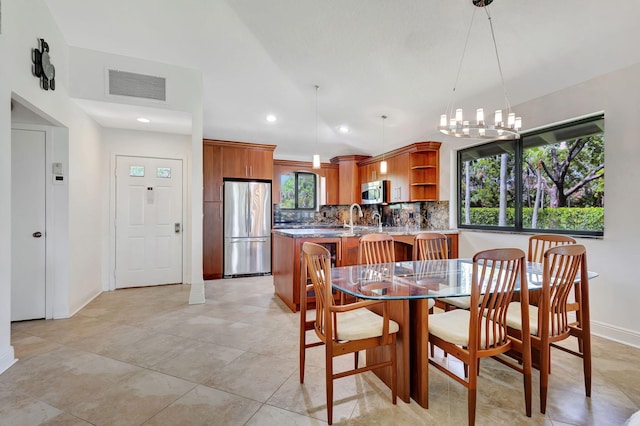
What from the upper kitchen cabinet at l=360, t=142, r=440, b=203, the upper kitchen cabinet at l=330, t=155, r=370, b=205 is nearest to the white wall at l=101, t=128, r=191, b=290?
the upper kitchen cabinet at l=330, t=155, r=370, b=205

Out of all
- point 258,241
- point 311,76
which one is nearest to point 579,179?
point 311,76

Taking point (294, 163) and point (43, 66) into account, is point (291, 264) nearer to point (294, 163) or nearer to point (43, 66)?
point (43, 66)

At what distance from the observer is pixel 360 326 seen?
1.80m

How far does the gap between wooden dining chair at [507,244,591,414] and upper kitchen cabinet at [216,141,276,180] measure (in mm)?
4447

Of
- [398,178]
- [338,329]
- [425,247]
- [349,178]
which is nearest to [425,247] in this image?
[425,247]

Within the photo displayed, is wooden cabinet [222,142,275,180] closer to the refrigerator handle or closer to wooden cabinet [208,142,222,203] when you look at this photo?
wooden cabinet [208,142,222,203]

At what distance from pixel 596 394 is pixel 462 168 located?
3175mm

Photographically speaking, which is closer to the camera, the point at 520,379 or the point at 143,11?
the point at 520,379

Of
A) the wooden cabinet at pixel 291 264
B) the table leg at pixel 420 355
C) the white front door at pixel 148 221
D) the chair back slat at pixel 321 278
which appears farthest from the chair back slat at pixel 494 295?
the white front door at pixel 148 221

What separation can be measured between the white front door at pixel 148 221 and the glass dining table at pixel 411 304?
350 cm

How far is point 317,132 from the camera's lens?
18.3 ft

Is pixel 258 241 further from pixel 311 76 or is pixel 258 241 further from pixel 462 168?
pixel 462 168

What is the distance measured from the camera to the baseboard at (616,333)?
2561 millimetres

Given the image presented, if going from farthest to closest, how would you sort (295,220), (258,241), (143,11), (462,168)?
(295,220), (258,241), (462,168), (143,11)
